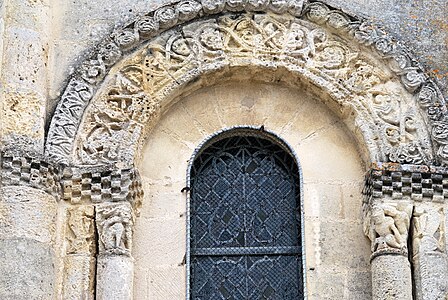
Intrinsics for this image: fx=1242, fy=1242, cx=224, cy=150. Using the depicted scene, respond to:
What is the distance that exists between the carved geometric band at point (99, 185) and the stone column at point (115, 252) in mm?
83

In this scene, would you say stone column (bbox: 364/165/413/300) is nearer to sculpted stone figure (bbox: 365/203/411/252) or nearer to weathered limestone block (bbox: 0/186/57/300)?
sculpted stone figure (bbox: 365/203/411/252)

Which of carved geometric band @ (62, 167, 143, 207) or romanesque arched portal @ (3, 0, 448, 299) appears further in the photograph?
carved geometric band @ (62, 167, 143, 207)

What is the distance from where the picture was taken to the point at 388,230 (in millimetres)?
10359

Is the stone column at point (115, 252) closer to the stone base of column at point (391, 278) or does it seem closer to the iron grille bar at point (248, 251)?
the iron grille bar at point (248, 251)

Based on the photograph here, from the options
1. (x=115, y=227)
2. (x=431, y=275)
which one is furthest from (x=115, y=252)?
(x=431, y=275)

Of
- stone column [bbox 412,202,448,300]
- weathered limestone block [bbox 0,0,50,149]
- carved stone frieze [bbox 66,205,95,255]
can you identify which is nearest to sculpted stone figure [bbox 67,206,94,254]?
carved stone frieze [bbox 66,205,95,255]

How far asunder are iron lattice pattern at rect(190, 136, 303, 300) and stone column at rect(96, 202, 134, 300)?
657 millimetres

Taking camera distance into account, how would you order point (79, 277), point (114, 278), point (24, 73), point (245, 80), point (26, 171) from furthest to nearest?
1. point (245, 80)
2. point (24, 73)
3. point (26, 171)
4. point (79, 277)
5. point (114, 278)

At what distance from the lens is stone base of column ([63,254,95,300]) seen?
10.3m

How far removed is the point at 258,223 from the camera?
429 inches

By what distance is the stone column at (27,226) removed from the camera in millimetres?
10055

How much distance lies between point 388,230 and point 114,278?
90.9 inches

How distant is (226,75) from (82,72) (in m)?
1.30

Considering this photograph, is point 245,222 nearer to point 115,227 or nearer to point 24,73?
point 115,227
